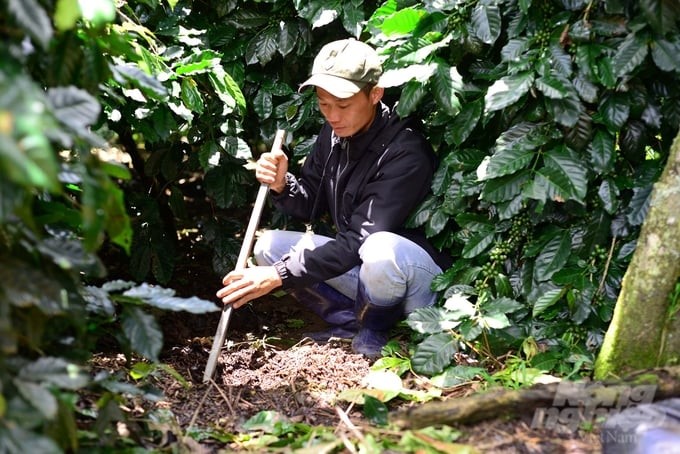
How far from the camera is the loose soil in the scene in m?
2.16

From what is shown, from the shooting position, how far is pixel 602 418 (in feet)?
7.13

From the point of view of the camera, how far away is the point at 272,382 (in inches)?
117

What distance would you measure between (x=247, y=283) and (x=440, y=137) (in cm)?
97

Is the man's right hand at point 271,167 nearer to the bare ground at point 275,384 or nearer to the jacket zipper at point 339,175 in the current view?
the jacket zipper at point 339,175

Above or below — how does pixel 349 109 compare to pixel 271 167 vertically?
above

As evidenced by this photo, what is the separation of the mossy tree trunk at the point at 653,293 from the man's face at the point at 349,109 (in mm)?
1157

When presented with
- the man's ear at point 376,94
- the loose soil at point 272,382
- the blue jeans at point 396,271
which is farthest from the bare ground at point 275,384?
the man's ear at point 376,94

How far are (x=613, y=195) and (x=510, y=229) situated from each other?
42 cm

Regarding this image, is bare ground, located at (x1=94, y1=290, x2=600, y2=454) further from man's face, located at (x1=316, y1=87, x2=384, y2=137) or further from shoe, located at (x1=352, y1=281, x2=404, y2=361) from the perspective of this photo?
man's face, located at (x1=316, y1=87, x2=384, y2=137)

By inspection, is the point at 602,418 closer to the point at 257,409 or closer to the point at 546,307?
the point at 546,307

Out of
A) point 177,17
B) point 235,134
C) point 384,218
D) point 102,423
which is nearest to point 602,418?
point 384,218

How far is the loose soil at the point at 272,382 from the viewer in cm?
216

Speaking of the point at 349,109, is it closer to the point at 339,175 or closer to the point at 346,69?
the point at 346,69

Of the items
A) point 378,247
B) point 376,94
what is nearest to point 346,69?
point 376,94
